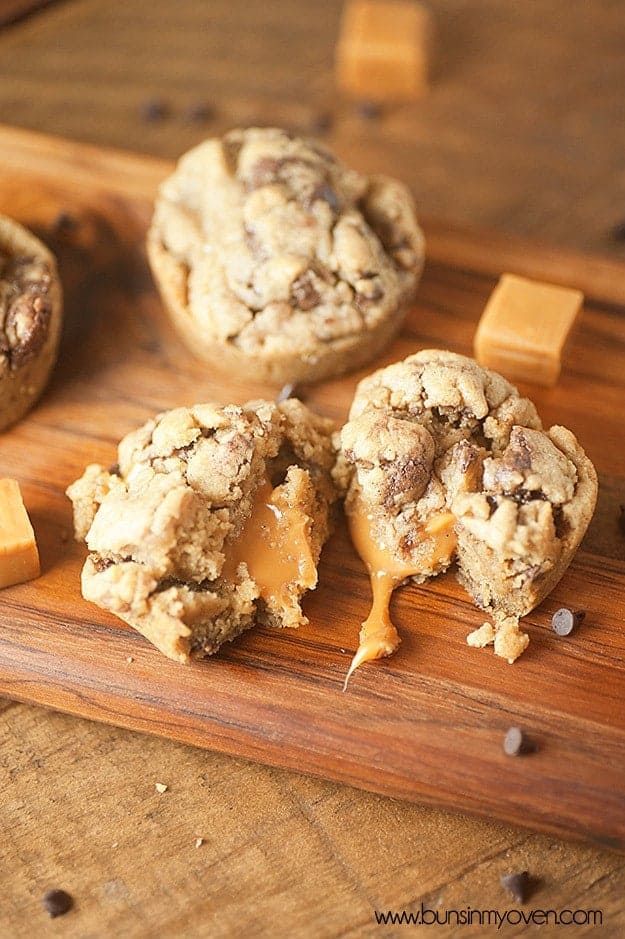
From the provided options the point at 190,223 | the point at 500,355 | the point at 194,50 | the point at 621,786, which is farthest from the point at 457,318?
the point at 194,50

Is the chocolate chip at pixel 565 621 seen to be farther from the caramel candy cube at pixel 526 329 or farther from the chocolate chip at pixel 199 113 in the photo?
the chocolate chip at pixel 199 113

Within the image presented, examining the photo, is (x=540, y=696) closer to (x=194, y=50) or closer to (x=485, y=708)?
(x=485, y=708)

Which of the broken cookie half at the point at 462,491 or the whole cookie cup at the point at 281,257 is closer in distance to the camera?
the broken cookie half at the point at 462,491

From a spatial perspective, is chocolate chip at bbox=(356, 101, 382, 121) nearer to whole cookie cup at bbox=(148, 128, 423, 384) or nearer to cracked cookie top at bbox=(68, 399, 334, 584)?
whole cookie cup at bbox=(148, 128, 423, 384)

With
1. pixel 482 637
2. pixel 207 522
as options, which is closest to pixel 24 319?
pixel 207 522

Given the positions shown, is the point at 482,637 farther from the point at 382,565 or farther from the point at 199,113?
the point at 199,113

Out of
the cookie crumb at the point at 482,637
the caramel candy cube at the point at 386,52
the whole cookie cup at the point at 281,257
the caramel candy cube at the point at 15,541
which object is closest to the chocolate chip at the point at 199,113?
the caramel candy cube at the point at 386,52

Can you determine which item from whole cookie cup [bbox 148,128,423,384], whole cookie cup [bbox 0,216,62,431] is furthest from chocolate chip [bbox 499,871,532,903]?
whole cookie cup [bbox 0,216,62,431]
